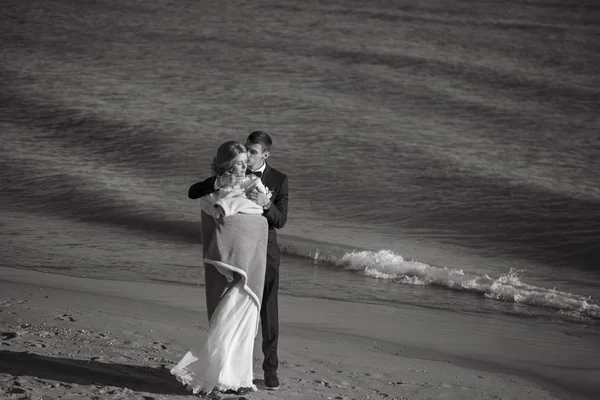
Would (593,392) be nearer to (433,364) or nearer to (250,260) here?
(433,364)

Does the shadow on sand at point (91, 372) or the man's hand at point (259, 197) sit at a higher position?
the man's hand at point (259, 197)

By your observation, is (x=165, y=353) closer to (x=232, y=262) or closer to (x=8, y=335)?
(x=8, y=335)

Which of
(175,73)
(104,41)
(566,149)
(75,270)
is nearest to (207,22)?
(104,41)

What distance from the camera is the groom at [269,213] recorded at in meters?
5.12

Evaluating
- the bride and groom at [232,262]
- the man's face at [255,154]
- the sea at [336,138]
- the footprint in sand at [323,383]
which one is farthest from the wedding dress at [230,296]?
the sea at [336,138]

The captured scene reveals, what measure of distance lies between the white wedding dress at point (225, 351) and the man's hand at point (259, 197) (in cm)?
54

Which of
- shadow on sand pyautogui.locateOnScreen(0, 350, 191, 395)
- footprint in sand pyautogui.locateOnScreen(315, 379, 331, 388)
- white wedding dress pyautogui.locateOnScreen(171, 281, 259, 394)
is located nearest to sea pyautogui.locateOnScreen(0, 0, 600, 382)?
footprint in sand pyautogui.locateOnScreen(315, 379, 331, 388)

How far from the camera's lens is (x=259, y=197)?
4.98 m

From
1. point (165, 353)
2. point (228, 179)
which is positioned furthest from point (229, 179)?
point (165, 353)

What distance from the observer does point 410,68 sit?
26109mm

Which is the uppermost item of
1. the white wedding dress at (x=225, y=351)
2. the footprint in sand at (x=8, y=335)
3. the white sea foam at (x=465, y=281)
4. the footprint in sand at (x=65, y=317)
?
the white wedding dress at (x=225, y=351)

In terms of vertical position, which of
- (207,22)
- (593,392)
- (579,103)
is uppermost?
(207,22)

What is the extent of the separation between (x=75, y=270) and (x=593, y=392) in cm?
593

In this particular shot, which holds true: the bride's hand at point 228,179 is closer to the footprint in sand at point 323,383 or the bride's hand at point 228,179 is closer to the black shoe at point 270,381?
the black shoe at point 270,381
